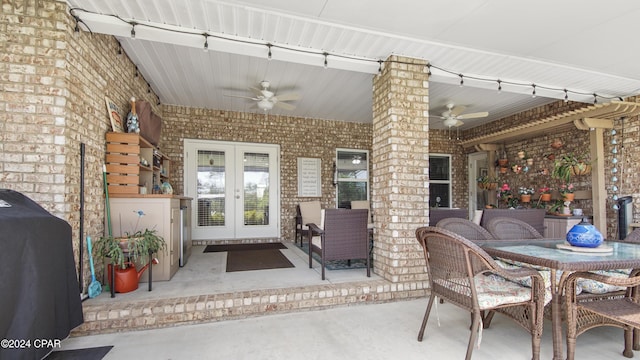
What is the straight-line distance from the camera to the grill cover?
166cm

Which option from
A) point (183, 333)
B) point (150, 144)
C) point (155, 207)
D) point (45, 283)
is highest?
point (150, 144)

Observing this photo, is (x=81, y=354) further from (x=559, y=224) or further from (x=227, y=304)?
(x=559, y=224)

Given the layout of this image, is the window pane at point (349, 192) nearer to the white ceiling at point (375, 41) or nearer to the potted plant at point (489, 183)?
the potted plant at point (489, 183)

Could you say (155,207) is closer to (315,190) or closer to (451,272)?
(451,272)

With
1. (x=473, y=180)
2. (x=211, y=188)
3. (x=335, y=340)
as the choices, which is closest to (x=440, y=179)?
(x=473, y=180)

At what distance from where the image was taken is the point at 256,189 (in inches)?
259

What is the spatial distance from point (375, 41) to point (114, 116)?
9.94 ft

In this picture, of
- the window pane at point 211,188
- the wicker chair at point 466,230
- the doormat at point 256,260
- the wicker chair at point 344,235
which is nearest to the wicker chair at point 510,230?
the wicker chair at point 466,230

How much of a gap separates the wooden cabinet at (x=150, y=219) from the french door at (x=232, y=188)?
286 cm

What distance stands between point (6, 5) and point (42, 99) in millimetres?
814

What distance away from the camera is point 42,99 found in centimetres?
255

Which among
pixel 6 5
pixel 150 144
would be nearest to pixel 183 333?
pixel 150 144

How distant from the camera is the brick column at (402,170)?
348 centimetres

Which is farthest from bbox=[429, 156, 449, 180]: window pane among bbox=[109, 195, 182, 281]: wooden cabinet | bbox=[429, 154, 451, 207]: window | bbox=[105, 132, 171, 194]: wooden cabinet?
bbox=[105, 132, 171, 194]: wooden cabinet
